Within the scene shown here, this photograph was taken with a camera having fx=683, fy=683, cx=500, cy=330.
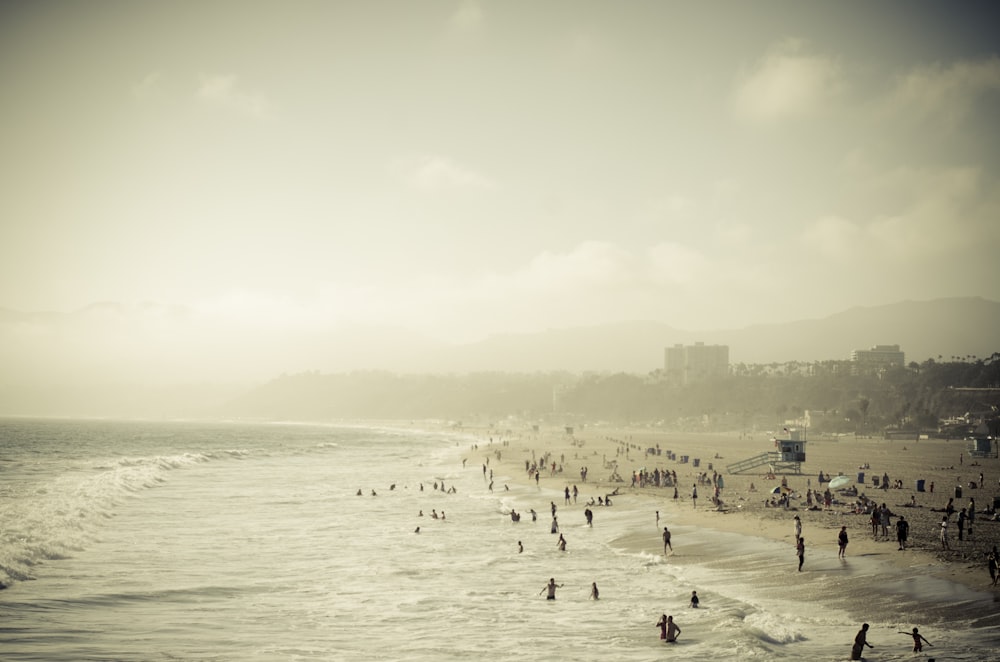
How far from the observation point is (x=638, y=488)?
48.2 metres

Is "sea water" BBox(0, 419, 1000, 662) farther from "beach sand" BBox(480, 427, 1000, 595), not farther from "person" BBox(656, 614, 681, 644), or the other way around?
"beach sand" BBox(480, 427, 1000, 595)

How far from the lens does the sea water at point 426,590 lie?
17031 millimetres

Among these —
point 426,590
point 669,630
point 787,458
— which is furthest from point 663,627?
point 787,458

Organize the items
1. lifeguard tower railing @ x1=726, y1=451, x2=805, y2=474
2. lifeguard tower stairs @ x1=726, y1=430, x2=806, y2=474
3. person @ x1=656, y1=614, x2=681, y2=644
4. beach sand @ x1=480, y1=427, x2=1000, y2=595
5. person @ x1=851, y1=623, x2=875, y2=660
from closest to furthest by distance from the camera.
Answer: person @ x1=851, y1=623, x2=875, y2=660, person @ x1=656, y1=614, x2=681, y2=644, beach sand @ x1=480, y1=427, x2=1000, y2=595, lifeguard tower stairs @ x1=726, y1=430, x2=806, y2=474, lifeguard tower railing @ x1=726, y1=451, x2=805, y2=474

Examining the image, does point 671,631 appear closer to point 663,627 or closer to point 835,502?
point 663,627

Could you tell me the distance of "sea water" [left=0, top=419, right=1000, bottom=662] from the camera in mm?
17031

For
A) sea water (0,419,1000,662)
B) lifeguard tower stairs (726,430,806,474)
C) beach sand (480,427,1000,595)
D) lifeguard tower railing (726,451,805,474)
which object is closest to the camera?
sea water (0,419,1000,662)

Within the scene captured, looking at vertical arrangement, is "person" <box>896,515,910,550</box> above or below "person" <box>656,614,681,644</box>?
above

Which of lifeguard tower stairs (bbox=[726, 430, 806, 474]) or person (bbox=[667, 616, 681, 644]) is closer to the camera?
person (bbox=[667, 616, 681, 644])

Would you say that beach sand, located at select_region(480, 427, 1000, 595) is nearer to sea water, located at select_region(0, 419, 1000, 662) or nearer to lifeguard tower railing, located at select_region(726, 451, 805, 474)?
lifeguard tower railing, located at select_region(726, 451, 805, 474)

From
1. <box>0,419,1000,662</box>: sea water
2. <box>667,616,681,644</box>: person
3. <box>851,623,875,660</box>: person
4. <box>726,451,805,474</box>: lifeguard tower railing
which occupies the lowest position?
<box>726,451,805,474</box>: lifeguard tower railing

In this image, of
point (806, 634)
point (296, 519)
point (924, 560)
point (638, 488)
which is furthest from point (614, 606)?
point (638, 488)

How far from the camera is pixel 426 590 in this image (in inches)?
905

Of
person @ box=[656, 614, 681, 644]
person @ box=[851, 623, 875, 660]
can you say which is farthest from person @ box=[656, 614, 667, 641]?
person @ box=[851, 623, 875, 660]
